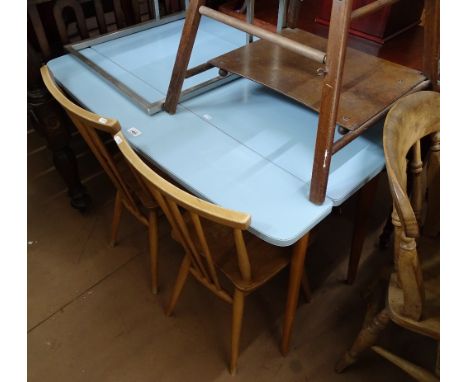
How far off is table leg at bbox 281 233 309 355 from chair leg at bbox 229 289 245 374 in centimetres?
14

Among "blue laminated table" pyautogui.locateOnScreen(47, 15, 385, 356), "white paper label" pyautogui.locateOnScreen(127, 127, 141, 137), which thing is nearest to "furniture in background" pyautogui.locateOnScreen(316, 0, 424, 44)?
"blue laminated table" pyautogui.locateOnScreen(47, 15, 385, 356)

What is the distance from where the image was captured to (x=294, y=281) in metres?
1.05

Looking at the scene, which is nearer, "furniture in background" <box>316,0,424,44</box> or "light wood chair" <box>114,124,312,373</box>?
"light wood chair" <box>114,124,312,373</box>

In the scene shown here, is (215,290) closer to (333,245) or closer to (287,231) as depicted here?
(287,231)

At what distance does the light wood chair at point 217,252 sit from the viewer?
81 cm

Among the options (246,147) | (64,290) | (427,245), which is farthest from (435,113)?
(64,290)

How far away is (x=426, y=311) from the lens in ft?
3.14

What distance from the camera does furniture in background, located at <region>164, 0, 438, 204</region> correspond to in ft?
2.52

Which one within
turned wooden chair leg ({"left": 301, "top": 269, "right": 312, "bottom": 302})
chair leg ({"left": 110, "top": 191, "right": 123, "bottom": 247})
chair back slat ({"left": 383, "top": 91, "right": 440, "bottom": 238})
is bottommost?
turned wooden chair leg ({"left": 301, "top": 269, "right": 312, "bottom": 302})

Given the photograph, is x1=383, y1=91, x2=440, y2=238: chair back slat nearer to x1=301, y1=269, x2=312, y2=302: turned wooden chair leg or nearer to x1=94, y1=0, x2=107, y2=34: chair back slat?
x1=301, y1=269, x2=312, y2=302: turned wooden chair leg

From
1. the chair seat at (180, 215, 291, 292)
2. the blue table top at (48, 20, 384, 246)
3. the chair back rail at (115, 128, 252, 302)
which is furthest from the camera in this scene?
the chair seat at (180, 215, 291, 292)

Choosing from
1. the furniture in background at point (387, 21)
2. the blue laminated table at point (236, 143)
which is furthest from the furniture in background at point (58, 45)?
the furniture in background at point (387, 21)

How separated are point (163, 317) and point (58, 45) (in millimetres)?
1135

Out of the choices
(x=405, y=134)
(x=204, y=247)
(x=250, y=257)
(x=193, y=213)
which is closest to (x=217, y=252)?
(x=250, y=257)
